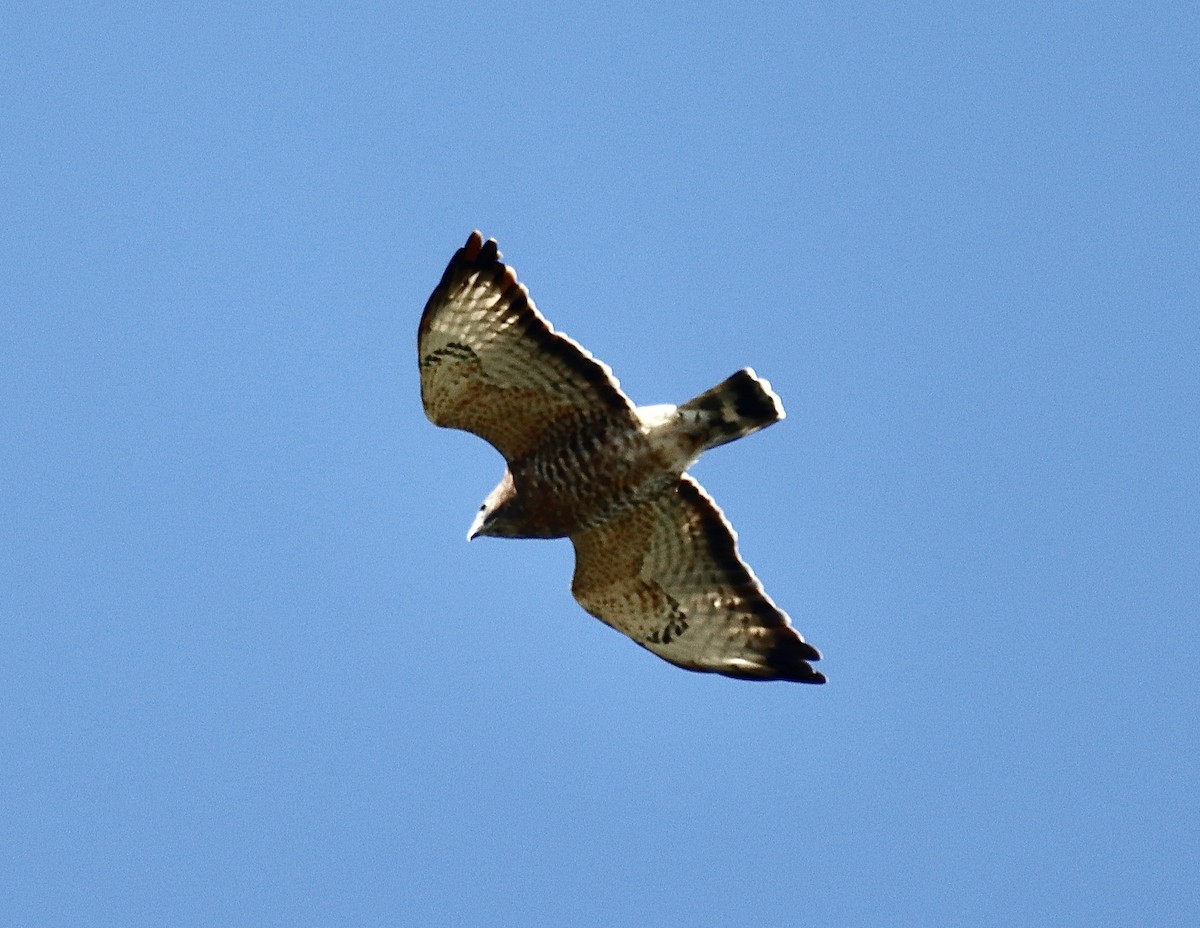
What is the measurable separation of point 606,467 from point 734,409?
38.5 inches

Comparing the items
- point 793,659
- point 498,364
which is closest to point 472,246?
point 498,364

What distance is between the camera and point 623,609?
1416 cm

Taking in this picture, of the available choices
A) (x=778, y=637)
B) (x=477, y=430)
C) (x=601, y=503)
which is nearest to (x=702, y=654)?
(x=778, y=637)

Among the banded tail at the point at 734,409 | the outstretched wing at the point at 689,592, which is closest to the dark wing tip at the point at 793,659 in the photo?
the outstretched wing at the point at 689,592

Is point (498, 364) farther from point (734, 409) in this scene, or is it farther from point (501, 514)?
point (734, 409)

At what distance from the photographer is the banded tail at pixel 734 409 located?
42.4ft

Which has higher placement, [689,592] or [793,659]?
[689,592]

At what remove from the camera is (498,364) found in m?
12.8

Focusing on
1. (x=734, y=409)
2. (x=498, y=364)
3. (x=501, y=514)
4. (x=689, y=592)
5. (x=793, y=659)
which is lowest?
(x=793, y=659)

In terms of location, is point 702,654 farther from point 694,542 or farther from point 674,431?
point 674,431

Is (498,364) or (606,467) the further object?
(606,467)

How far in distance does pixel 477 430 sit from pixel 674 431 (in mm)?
1413

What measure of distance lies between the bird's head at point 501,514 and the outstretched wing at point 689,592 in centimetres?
52

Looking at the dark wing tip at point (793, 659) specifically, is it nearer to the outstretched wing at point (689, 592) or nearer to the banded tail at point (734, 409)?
the outstretched wing at point (689, 592)
